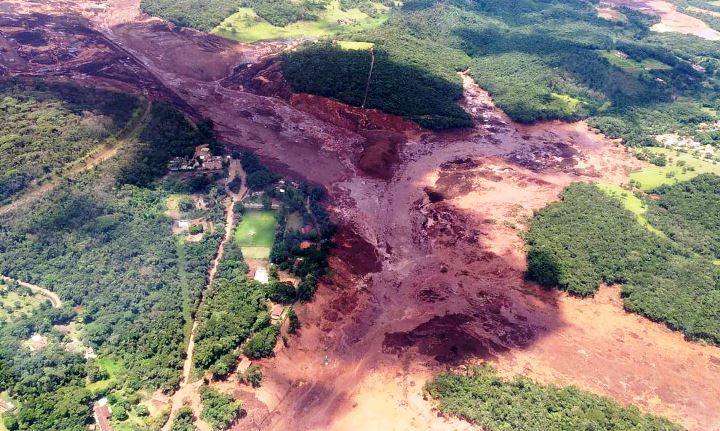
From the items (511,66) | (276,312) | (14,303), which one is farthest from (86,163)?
(511,66)

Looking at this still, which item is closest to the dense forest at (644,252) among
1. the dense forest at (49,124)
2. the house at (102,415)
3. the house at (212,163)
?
the house at (212,163)

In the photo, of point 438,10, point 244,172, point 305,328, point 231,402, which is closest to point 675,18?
point 438,10

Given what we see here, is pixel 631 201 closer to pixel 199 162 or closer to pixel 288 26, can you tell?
pixel 199 162

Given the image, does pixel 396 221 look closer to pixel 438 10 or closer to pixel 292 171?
pixel 292 171

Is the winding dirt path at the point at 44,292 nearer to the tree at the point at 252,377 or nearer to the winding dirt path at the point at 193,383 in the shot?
the winding dirt path at the point at 193,383

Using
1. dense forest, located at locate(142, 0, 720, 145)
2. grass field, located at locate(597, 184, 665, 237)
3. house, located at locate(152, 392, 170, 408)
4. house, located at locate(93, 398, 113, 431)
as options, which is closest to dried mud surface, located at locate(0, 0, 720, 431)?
dense forest, located at locate(142, 0, 720, 145)

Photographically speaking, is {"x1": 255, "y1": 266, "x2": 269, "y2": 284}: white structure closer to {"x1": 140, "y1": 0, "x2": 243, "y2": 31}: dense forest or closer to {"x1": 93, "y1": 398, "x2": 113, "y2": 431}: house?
{"x1": 93, "y1": 398, "x2": 113, "y2": 431}: house
